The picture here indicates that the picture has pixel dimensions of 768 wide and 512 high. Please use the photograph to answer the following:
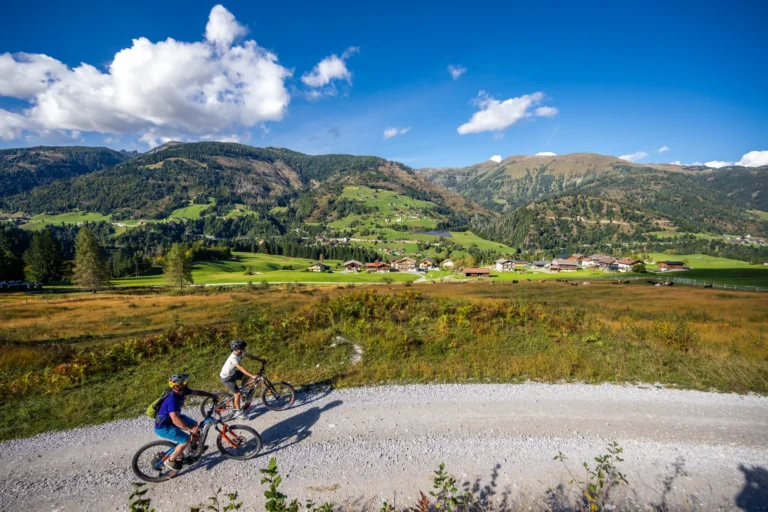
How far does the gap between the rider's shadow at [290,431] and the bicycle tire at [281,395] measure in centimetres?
75

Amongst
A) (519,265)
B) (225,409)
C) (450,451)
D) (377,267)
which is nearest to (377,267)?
(377,267)

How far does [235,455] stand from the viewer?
8.31m

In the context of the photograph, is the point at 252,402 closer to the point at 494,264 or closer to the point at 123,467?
the point at 123,467

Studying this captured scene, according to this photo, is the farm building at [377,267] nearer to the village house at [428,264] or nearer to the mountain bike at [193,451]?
the village house at [428,264]

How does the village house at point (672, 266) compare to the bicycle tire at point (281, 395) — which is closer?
the bicycle tire at point (281, 395)

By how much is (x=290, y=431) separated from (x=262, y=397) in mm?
2017

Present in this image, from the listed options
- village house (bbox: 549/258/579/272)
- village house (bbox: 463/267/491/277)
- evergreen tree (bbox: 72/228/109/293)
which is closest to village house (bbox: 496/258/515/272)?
village house (bbox: 549/258/579/272)

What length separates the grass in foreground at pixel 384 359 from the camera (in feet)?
37.7

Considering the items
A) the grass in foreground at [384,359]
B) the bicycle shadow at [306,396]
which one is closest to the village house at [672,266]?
the grass in foreground at [384,359]

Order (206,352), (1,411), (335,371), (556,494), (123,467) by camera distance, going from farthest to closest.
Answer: (206,352) < (335,371) < (1,411) < (123,467) < (556,494)

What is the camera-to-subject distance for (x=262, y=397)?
10789 mm

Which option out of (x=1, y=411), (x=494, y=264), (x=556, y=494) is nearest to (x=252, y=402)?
(x=1, y=411)

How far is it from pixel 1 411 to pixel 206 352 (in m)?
6.50

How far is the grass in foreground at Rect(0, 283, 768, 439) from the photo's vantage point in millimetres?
11492
